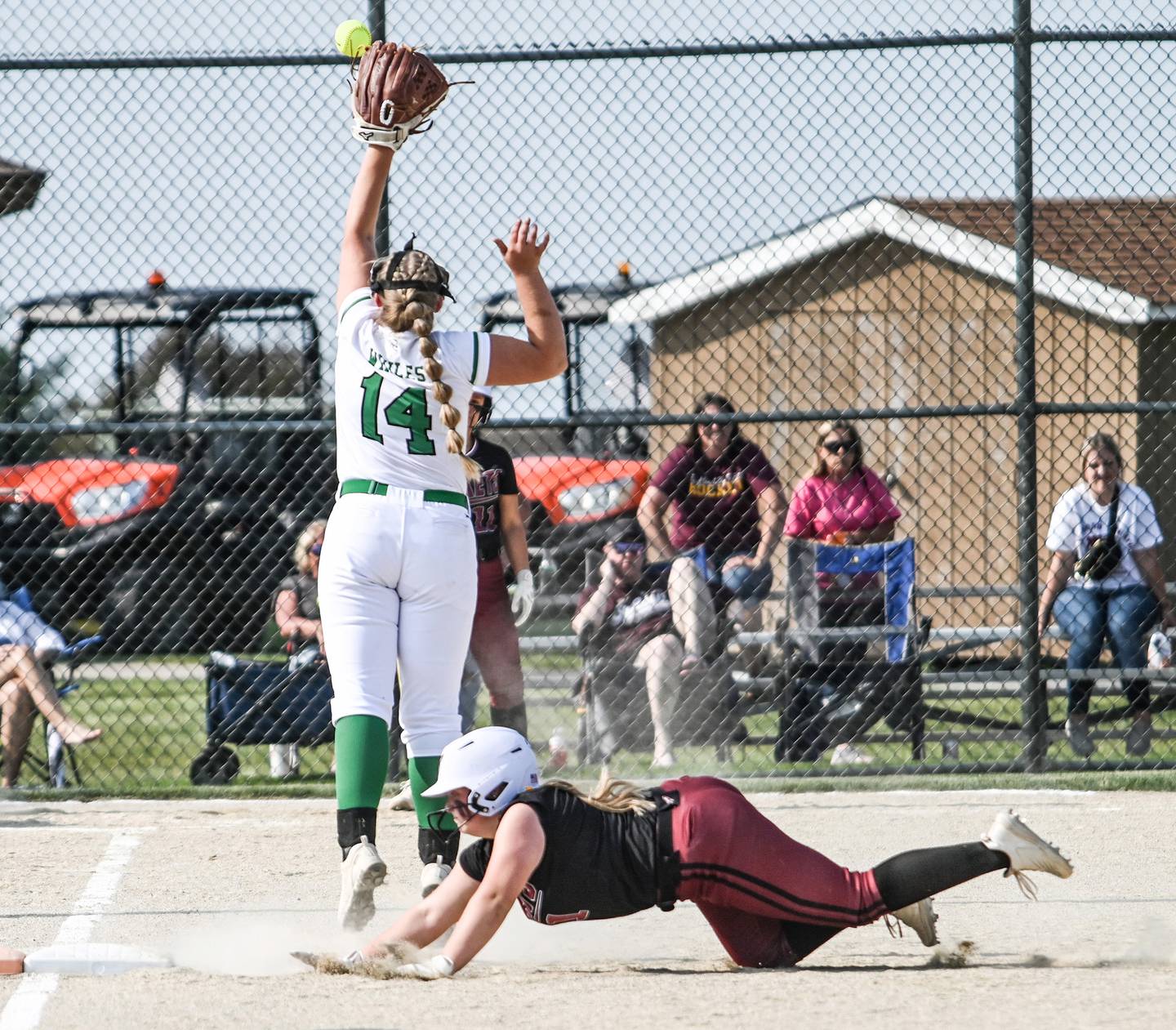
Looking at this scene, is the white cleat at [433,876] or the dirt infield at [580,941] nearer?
the dirt infield at [580,941]

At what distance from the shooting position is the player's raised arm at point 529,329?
432 centimetres

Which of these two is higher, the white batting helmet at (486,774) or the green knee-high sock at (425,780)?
the white batting helmet at (486,774)

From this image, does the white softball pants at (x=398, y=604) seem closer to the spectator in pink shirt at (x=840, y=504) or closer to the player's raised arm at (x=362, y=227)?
the player's raised arm at (x=362, y=227)

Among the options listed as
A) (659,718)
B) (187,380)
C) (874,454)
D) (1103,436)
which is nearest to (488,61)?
(659,718)

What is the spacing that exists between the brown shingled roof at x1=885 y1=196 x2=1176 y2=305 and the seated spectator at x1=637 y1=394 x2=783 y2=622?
1758 mm

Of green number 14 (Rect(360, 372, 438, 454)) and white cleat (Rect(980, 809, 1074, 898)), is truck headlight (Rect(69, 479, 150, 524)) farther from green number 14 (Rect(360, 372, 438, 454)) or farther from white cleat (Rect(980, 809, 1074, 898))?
white cleat (Rect(980, 809, 1074, 898))

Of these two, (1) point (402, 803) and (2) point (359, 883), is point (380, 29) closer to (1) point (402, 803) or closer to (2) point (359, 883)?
(1) point (402, 803)

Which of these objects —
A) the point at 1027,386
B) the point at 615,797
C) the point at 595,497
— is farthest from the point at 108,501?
the point at 615,797

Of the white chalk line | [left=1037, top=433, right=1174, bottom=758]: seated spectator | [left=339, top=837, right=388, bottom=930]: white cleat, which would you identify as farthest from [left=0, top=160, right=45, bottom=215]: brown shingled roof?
[left=1037, top=433, right=1174, bottom=758]: seated spectator

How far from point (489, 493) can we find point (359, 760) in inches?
99.3

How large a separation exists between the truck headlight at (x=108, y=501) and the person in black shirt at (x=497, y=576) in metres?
7.10

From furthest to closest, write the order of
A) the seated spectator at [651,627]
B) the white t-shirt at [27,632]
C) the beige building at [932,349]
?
the beige building at [932,349], the seated spectator at [651,627], the white t-shirt at [27,632]

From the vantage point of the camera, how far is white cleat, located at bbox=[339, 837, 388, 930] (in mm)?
4074

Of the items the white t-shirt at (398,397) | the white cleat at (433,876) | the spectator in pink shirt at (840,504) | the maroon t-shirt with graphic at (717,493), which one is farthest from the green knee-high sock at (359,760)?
the spectator in pink shirt at (840,504)
